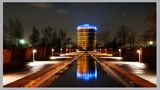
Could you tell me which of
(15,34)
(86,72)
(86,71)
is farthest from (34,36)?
(86,72)

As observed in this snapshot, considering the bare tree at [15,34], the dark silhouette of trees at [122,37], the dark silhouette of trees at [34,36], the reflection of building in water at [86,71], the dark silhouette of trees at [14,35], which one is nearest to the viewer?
the reflection of building in water at [86,71]

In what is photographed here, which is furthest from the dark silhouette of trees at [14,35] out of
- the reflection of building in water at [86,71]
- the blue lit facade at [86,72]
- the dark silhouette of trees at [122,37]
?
the dark silhouette of trees at [122,37]

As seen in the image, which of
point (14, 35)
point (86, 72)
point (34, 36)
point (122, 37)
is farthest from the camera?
point (122, 37)

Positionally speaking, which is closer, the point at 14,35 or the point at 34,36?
the point at 14,35

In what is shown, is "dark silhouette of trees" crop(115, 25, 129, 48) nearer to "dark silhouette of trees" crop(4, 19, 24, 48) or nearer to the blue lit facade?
"dark silhouette of trees" crop(4, 19, 24, 48)

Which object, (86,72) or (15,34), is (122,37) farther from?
(86,72)

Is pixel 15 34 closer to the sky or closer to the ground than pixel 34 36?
closer to the ground

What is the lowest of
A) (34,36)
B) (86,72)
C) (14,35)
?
(86,72)

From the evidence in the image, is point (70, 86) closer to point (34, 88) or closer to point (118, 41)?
point (34, 88)

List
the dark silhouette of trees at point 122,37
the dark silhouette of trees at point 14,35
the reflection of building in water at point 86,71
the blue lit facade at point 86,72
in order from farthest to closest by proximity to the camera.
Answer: the dark silhouette of trees at point 122,37 → the dark silhouette of trees at point 14,35 → the reflection of building in water at point 86,71 → the blue lit facade at point 86,72

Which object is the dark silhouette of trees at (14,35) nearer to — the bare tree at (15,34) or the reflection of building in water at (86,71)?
the bare tree at (15,34)

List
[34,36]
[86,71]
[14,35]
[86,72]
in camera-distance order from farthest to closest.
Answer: [34,36]
[14,35]
[86,71]
[86,72]

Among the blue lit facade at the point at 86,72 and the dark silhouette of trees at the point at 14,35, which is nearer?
the blue lit facade at the point at 86,72

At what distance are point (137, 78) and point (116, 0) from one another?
204cm
